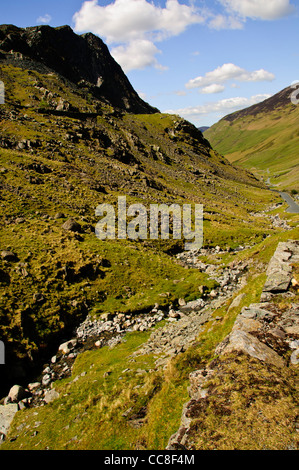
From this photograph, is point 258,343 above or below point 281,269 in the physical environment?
below

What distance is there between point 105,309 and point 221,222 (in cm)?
5827

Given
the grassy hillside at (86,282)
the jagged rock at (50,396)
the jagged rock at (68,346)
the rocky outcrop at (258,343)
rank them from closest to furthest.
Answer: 1. the rocky outcrop at (258,343)
2. the grassy hillside at (86,282)
3. the jagged rock at (50,396)
4. the jagged rock at (68,346)

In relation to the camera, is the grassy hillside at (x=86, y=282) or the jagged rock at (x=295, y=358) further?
the grassy hillside at (x=86, y=282)

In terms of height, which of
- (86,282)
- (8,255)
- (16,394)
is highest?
(8,255)

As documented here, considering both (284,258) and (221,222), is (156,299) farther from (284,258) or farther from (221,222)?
(221,222)

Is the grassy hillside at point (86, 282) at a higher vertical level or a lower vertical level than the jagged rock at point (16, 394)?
higher

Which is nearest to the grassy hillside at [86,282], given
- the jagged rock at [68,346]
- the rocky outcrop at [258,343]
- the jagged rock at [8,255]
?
the jagged rock at [8,255]

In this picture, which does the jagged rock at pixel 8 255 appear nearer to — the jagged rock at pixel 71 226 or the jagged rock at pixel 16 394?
the jagged rock at pixel 71 226

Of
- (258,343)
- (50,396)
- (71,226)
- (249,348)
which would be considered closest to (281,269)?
(258,343)

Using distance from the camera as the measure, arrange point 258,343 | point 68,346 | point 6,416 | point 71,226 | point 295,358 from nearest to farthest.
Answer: point 295,358 → point 258,343 → point 6,416 → point 68,346 → point 71,226

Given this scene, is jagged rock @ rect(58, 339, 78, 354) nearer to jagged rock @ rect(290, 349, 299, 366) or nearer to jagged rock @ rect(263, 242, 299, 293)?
jagged rock @ rect(263, 242, 299, 293)

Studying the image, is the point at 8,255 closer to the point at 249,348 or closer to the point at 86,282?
the point at 86,282

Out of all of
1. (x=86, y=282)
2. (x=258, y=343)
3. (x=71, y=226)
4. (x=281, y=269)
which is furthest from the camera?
(x=71, y=226)
